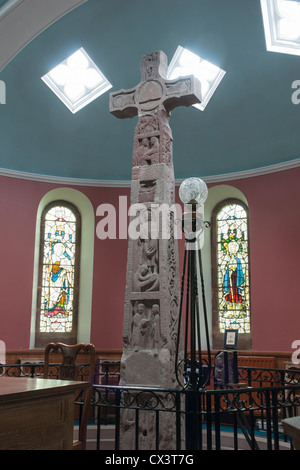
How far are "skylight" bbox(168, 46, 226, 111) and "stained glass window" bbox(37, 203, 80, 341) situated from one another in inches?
131

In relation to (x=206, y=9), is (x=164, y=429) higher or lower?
lower

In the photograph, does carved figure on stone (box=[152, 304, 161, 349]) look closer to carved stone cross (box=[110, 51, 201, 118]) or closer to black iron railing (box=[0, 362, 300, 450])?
black iron railing (box=[0, 362, 300, 450])

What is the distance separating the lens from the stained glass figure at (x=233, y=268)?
852 centimetres

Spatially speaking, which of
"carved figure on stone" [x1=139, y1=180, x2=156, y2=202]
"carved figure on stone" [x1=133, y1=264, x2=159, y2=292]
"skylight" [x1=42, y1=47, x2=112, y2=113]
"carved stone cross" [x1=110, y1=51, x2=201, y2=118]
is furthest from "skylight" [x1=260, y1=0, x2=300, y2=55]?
"carved figure on stone" [x1=133, y1=264, x2=159, y2=292]

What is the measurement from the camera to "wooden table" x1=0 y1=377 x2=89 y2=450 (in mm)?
2213

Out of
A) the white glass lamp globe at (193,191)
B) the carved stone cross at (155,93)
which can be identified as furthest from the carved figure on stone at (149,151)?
the white glass lamp globe at (193,191)

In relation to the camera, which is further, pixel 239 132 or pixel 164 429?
pixel 239 132

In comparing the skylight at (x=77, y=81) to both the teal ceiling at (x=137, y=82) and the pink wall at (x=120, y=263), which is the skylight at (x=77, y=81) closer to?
the teal ceiling at (x=137, y=82)

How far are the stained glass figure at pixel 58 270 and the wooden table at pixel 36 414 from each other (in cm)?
606

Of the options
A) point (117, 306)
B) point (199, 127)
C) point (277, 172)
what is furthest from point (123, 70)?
point (117, 306)

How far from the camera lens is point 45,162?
858 centimetres

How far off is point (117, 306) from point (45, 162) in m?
2.94

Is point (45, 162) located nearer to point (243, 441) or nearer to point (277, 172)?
point (277, 172)

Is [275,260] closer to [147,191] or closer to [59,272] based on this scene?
[147,191]
